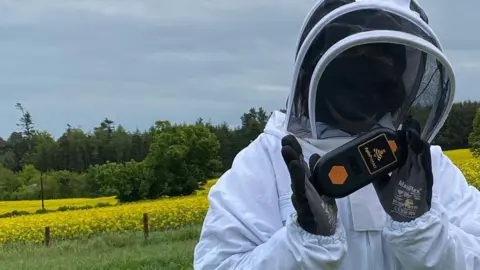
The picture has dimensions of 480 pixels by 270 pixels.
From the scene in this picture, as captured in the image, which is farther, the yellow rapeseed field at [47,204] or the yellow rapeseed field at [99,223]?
the yellow rapeseed field at [47,204]

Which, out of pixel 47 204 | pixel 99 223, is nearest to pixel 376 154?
pixel 99 223

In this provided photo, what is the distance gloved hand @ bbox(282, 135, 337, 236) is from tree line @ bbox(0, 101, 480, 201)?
16609 millimetres

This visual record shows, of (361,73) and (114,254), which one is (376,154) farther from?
(114,254)

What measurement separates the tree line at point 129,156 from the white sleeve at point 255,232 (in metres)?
16.3

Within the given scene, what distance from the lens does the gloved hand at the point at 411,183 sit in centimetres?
152

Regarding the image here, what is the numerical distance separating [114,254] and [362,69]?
978 centimetres

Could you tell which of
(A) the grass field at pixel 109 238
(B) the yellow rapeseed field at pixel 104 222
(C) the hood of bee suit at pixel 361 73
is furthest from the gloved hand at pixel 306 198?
(B) the yellow rapeseed field at pixel 104 222

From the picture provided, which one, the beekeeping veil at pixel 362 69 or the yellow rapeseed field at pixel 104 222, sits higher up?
the beekeeping veil at pixel 362 69

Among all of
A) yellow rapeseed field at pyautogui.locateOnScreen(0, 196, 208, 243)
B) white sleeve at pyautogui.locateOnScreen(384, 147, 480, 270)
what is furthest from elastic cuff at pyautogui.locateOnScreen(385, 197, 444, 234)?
yellow rapeseed field at pyautogui.locateOnScreen(0, 196, 208, 243)

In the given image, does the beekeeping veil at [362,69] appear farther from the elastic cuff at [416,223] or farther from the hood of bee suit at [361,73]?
the elastic cuff at [416,223]

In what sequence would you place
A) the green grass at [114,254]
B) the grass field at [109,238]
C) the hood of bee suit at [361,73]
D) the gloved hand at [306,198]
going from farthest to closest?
the grass field at [109,238]
the green grass at [114,254]
the hood of bee suit at [361,73]
the gloved hand at [306,198]

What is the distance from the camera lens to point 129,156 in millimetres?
43938

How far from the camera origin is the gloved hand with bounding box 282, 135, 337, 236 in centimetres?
142

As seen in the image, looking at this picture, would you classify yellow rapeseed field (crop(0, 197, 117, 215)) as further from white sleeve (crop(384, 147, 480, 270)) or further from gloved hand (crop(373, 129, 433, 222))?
gloved hand (crop(373, 129, 433, 222))
